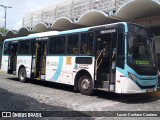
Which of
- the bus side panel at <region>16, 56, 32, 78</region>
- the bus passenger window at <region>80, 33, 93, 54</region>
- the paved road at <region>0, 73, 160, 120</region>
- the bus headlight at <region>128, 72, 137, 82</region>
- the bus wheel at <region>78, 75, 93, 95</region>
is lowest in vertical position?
the paved road at <region>0, 73, 160, 120</region>

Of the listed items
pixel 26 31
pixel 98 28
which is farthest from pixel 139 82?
pixel 26 31

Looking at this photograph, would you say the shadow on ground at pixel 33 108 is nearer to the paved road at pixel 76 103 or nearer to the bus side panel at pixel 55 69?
the paved road at pixel 76 103

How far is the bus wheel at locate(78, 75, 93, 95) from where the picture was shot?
11672 mm

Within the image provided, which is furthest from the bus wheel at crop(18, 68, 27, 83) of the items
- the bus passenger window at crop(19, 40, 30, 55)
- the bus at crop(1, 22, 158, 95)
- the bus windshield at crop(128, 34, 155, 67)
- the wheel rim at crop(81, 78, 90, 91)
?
the bus windshield at crop(128, 34, 155, 67)

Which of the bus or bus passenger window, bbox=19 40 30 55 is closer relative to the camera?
the bus

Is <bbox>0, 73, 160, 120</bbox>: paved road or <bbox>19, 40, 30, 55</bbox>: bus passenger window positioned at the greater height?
<bbox>19, 40, 30, 55</bbox>: bus passenger window

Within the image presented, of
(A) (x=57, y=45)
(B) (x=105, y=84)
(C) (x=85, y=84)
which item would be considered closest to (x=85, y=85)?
(C) (x=85, y=84)

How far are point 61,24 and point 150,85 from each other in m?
13.4

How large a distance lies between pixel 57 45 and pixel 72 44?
140 cm

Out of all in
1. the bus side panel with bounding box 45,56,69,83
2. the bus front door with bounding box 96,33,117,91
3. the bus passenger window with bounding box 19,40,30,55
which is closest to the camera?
the bus front door with bounding box 96,33,117,91

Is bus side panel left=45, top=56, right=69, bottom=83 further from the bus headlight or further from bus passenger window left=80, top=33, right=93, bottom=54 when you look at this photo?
the bus headlight

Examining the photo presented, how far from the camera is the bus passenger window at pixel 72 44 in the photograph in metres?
12.6

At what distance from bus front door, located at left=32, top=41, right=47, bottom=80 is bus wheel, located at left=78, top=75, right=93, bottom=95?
332 centimetres

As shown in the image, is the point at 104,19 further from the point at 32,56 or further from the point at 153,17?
the point at 32,56
